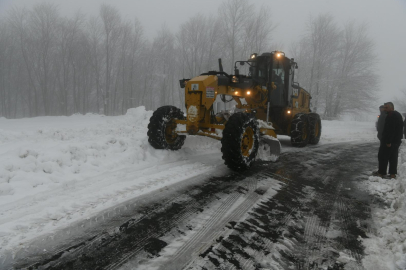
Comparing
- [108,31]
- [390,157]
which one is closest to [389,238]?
[390,157]

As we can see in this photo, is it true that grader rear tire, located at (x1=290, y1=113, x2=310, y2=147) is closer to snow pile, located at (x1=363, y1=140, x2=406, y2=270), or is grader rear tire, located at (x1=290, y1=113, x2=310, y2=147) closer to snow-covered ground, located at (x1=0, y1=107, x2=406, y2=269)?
snow-covered ground, located at (x1=0, y1=107, x2=406, y2=269)

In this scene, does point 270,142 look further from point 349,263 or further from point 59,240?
point 59,240

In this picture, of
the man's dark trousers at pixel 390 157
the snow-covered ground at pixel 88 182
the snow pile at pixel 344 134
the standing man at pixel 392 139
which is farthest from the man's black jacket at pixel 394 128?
the snow pile at pixel 344 134

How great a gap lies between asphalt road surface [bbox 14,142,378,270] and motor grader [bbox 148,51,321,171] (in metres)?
0.93

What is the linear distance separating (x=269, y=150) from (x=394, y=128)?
103 inches

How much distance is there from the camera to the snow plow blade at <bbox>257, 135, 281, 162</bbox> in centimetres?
632

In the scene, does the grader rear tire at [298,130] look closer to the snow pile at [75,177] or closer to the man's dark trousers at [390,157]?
the man's dark trousers at [390,157]

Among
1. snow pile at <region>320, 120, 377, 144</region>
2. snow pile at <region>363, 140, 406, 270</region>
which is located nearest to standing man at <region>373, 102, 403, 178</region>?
snow pile at <region>363, 140, 406, 270</region>

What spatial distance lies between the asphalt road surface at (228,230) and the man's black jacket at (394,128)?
149 cm

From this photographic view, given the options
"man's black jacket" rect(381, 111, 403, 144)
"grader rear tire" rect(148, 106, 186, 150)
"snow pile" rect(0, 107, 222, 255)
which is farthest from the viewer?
"grader rear tire" rect(148, 106, 186, 150)

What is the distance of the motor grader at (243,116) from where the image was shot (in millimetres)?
5000

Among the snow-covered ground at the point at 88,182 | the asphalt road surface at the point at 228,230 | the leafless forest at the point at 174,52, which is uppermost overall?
the leafless forest at the point at 174,52

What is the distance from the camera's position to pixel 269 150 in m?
6.46

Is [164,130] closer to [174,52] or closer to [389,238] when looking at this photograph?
[389,238]
